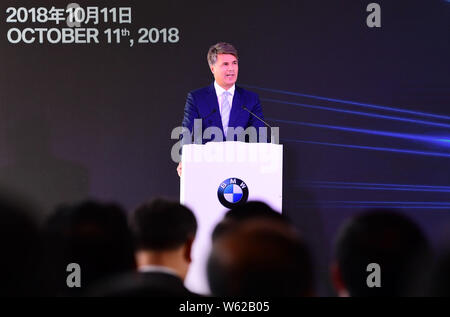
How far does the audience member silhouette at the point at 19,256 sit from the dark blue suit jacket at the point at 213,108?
318cm

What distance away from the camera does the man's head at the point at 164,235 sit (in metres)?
2.42

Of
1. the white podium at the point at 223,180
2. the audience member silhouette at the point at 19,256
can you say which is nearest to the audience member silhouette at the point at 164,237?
the audience member silhouette at the point at 19,256

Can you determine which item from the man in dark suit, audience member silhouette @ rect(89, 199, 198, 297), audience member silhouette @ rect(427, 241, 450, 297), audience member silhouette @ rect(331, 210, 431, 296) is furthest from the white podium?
audience member silhouette @ rect(427, 241, 450, 297)

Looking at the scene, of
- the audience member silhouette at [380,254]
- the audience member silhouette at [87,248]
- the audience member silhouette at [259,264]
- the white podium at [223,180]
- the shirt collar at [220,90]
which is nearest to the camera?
the audience member silhouette at [259,264]

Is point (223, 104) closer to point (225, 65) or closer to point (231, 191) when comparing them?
point (225, 65)

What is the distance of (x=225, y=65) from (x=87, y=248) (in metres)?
3.25

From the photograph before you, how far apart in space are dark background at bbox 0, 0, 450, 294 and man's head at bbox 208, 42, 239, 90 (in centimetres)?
49

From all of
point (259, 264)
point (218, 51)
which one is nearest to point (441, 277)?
point (259, 264)

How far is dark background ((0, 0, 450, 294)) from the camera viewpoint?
5.77 metres

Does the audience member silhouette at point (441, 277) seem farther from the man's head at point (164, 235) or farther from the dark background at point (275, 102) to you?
the dark background at point (275, 102)

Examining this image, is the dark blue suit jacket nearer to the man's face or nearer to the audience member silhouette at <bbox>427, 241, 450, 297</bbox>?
the man's face

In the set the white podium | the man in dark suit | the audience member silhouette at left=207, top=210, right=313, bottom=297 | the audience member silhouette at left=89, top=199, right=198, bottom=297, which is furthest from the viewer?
the man in dark suit

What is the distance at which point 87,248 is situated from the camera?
84.5 inches
